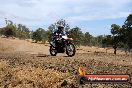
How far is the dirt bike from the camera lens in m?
22.0

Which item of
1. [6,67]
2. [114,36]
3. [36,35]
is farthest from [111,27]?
[6,67]

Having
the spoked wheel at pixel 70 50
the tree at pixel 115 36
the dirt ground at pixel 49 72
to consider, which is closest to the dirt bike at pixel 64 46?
the spoked wheel at pixel 70 50

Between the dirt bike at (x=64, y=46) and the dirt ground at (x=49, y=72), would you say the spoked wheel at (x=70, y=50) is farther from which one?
the dirt ground at (x=49, y=72)

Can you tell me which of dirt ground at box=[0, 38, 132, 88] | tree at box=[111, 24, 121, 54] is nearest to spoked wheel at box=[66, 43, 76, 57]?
dirt ground at box=[0, 38, 132, 88]

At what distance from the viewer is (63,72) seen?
1422 centimetres

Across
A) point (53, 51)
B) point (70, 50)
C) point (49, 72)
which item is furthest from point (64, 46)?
point (49, 72)

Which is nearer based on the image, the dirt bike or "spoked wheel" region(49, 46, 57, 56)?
the dirt bike

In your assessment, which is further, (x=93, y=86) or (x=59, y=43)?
(x=59, y=43)

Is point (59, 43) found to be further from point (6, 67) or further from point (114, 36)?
point (114, 36)

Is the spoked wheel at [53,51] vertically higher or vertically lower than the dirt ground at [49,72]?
higher

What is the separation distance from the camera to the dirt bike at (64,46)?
2195 centimetres

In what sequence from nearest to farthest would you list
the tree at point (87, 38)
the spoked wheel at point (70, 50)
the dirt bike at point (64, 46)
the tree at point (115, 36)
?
1. the spoked wheel at point (70, 50)
2. the dirt bike at point (64, 46)
3. the tree at point (115, 36)
4. the tree at point (87, 38)

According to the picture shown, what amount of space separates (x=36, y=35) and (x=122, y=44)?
137 feet

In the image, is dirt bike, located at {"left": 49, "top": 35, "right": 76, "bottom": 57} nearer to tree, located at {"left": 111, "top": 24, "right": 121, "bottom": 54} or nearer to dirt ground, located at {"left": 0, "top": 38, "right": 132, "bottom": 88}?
dirt ground, located at {"left": 0, "top": 38, "right": 132, "bottom": 88}
